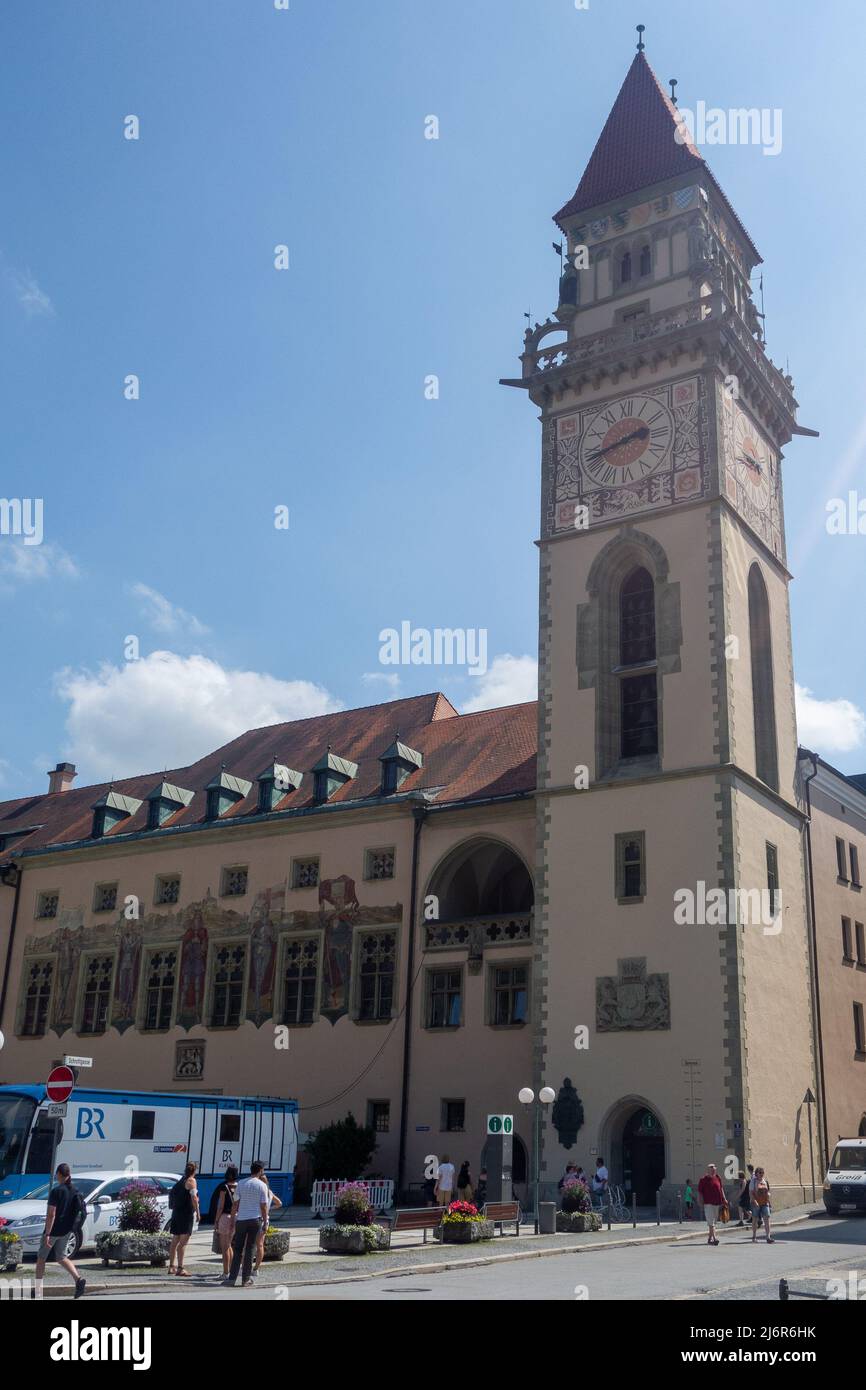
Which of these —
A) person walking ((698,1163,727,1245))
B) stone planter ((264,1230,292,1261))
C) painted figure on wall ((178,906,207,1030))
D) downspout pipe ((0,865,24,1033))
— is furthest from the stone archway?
downspout pipe ((0,865,24,1033))

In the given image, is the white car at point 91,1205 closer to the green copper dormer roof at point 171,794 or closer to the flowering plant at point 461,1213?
the flowering plant at point 461,1213

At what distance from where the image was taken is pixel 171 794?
4478 cm

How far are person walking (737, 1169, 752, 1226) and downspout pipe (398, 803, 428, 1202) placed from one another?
9.52 metres

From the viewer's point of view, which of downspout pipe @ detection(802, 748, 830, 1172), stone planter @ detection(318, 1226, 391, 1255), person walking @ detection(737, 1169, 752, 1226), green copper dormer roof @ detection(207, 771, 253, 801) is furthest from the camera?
green copper dormer roof @ detection(207, 771, 253, 801)

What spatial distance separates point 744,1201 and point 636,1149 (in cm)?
391

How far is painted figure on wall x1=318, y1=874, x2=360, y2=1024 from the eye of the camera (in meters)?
37.1

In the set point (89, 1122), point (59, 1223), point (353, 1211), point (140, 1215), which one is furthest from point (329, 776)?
point (59, 1223)

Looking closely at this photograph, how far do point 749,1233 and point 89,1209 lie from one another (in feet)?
41.5

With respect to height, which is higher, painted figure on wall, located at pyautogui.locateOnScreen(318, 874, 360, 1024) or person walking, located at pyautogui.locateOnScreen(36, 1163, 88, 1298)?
painted figure on wall, located at pyautogui.locateOnScreen(318, 874, 360, 1024)

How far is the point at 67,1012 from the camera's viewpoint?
42.7m

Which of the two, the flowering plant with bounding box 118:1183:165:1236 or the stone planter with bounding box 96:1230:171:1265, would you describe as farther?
the flowering plant with bounding box 118:1183:165:1236

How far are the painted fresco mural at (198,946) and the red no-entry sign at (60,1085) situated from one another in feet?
62.4

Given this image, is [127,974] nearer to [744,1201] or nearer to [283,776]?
[283,776]

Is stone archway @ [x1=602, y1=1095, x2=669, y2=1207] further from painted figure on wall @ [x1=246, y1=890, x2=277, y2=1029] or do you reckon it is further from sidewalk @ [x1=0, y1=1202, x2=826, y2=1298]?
painted figure on wall @ [x1=246, y1=890, x2=277, y2=1029]
